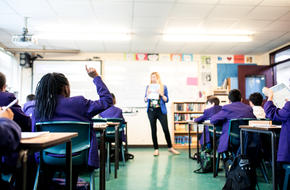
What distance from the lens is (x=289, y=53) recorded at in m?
5.95

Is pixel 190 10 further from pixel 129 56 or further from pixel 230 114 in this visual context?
pixel 129 56

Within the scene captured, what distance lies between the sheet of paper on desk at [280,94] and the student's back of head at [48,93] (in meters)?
1.85

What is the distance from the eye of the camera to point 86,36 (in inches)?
213

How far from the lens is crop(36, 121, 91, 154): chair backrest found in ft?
5.61

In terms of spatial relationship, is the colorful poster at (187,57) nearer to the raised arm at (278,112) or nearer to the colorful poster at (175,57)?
the colorful poster at (175,57)

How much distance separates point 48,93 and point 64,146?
1.27 ft

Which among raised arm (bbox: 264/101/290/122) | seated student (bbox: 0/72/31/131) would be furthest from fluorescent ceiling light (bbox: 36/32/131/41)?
raised arm (bbox: 264/101/290/122)

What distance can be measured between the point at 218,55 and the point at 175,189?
5053 mm

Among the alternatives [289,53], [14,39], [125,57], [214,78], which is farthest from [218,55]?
[14,39]

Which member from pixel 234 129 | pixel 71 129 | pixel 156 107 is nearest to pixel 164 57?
pixel 156 107

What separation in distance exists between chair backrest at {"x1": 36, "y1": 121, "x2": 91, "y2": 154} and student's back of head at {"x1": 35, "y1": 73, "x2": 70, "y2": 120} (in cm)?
8

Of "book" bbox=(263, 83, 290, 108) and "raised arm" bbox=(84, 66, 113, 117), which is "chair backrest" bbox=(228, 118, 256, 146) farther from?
"raised arm" bbox=(84, 66, 113, 117)

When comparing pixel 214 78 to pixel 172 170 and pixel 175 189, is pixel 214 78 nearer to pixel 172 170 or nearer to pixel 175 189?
pixel 172 170

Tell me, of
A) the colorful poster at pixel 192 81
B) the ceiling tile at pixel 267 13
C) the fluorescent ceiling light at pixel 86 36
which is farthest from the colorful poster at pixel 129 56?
the ceiling tile at pixel 267 13
